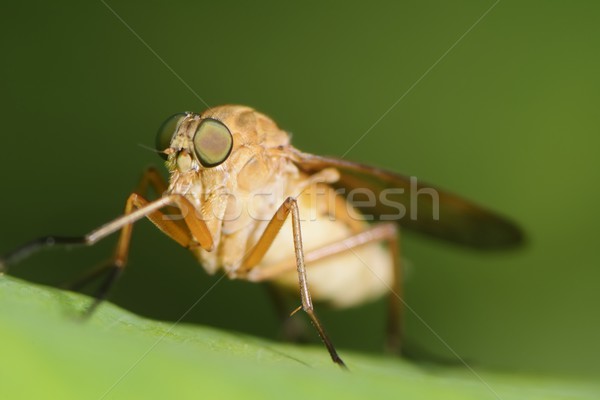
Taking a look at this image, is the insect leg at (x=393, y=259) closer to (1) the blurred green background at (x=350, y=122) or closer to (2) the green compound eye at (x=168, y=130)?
(1) the blurred green background at (x=350, y=122)

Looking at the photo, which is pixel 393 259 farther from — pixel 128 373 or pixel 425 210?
pixel 128 373

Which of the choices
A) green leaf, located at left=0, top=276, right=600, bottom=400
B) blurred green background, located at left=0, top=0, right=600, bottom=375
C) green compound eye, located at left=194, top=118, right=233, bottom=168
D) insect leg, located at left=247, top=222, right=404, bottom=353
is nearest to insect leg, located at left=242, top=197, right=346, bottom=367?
insect leg, located at left=247, top=222, right=404, bottom=353

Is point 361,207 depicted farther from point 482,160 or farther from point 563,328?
point 563,328

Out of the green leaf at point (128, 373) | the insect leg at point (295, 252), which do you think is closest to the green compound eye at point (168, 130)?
the insect leg at point (295, 252)

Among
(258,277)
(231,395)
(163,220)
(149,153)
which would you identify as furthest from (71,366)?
(149,153)

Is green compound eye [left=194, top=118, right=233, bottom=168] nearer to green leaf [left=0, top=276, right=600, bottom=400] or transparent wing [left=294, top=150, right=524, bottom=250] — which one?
transparent wing [left=294, top=150, right=524, bottom=250]
